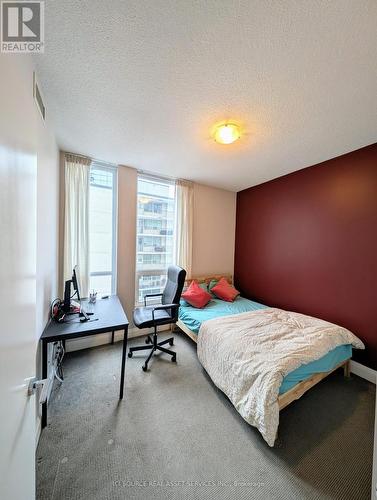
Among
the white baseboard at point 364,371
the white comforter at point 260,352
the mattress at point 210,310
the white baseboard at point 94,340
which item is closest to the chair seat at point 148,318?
the mattress at point 210,310

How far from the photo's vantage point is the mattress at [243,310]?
5.23 feet

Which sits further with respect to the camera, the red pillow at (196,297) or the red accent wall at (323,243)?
the red pillow at (196,297)

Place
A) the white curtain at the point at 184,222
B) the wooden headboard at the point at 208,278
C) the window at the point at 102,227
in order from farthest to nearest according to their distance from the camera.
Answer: the wooden headboard at the point at 208,278 < the white curtain at the point at 184,222 < the window at the point at 102,227

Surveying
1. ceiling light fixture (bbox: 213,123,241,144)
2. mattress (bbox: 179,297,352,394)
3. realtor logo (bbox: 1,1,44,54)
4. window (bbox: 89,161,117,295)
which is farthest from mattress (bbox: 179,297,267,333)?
realtor logo (bbox: 1,1,44,54)

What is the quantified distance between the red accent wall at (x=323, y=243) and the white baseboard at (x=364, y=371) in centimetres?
6

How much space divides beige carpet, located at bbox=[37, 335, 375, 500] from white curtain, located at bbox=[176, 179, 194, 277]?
1.83m

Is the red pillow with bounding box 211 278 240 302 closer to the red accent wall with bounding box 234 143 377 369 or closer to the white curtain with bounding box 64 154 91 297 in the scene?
the red accent wall with bounding box 234 143 377 369

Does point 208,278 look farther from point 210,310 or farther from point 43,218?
point 43,218

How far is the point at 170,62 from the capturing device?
124 centimetres

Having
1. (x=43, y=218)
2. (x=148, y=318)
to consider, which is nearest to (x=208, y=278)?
(x=148, y=318)

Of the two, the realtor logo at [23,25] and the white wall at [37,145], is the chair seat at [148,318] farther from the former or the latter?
the realtor logo at [23,25]

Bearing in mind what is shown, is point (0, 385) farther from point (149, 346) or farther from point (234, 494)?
point (149, 346)

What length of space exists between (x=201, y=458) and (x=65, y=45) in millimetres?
2859

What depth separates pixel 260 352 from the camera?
172cm
